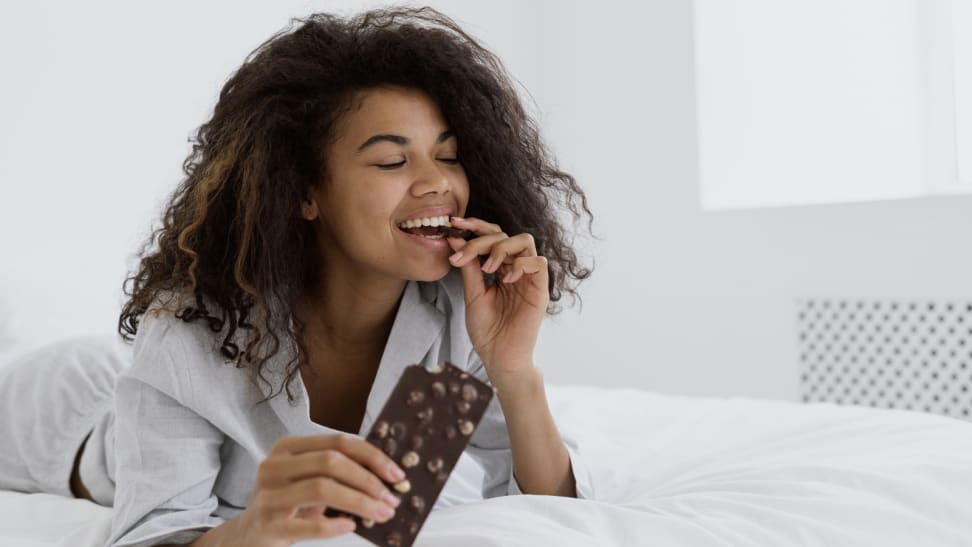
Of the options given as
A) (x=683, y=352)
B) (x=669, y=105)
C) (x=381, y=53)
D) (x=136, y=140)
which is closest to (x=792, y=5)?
(x=669, y=105)

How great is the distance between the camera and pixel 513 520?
3.37 ft

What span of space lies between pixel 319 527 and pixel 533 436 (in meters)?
0.60

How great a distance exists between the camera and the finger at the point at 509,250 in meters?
1.34

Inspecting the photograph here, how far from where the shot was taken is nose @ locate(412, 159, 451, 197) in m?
1.33

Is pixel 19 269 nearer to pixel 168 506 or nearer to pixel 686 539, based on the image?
pixel 168 506

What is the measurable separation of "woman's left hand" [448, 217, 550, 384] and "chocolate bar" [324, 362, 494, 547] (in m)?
0.47

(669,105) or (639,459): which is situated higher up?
(669,105)

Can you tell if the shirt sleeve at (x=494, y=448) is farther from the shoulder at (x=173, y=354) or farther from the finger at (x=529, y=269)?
the shoulder at (x=173, y=354)

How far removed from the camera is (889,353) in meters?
3.19

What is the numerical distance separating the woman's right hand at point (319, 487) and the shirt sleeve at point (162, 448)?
1.17 ft

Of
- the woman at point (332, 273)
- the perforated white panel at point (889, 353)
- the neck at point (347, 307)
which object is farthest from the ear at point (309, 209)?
the perforated white panel at point (889, 353)

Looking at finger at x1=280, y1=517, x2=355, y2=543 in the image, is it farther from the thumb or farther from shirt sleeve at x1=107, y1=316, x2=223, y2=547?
the thumb

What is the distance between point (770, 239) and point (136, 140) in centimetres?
218

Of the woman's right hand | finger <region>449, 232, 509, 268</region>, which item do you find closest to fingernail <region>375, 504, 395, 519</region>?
the woman's right hand
